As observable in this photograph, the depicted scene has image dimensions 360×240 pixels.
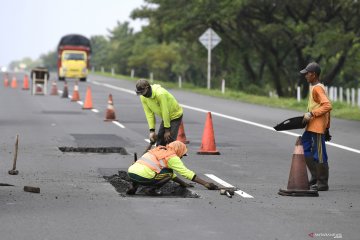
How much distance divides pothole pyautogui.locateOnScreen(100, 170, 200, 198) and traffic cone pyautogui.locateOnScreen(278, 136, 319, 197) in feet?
4.04

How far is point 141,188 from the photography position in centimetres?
1242

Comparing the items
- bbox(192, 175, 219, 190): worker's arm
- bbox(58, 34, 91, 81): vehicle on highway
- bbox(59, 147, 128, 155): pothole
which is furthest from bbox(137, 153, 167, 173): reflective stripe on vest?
bbox(58, 34, 91, 81): vehicle on highway

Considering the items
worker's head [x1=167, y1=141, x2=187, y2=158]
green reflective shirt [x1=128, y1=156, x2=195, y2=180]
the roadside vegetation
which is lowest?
the roadside vegetation

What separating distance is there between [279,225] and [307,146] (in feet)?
12.0

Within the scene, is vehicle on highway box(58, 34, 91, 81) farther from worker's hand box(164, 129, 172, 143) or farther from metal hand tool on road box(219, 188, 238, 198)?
metal hand tool on road box(219, 188, 238, 198)

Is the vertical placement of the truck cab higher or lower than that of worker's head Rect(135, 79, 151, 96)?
lower

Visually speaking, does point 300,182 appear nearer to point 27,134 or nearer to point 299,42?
point 27,134

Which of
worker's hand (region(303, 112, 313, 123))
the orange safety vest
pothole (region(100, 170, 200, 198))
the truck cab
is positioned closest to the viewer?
the orange safety vest

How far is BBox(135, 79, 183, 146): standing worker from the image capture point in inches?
506

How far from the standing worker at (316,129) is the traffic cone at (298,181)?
0.68 metres

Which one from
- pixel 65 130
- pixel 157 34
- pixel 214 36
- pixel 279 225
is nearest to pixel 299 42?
pixel 214 36

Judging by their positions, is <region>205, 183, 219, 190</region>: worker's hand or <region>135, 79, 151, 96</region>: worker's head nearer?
<region>205, 183, 219, 190</region>: worker's hand

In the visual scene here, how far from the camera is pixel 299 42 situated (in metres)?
52.8

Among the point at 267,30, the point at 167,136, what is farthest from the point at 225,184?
the point at 267,30
